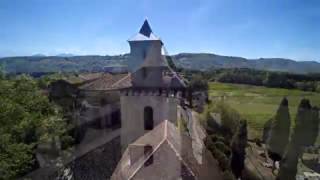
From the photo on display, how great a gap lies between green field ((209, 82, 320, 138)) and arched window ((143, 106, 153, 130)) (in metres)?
16.5

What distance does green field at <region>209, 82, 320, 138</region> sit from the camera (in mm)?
28547

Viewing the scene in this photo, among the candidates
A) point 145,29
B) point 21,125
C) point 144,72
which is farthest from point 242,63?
point 21,125

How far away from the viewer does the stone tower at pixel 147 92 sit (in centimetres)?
1336

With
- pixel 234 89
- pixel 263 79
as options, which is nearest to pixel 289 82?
pixel 263 79

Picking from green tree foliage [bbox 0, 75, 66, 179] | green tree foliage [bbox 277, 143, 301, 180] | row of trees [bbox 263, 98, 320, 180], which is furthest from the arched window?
row of trees [bbox 263, 98, 320, 180]

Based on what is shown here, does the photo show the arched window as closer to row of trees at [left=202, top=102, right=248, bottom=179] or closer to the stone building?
the stone building

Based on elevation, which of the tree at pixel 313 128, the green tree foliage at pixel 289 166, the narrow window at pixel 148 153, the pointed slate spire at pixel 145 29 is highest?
the pointed slate spire at pixel 145 29

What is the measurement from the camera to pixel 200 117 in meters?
25.2

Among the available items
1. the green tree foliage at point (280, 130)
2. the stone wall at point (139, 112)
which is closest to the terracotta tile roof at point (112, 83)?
the stone wall at point (139, 112)

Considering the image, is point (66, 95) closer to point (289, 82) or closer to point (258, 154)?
point (258, 154)

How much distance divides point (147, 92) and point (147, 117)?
1.03 m

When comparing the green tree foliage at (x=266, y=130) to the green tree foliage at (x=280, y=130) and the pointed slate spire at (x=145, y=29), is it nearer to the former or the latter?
the green tree foliage at (x=280, y=130)

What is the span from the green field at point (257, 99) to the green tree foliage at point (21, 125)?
709 inches

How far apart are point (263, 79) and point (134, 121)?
2103cm
